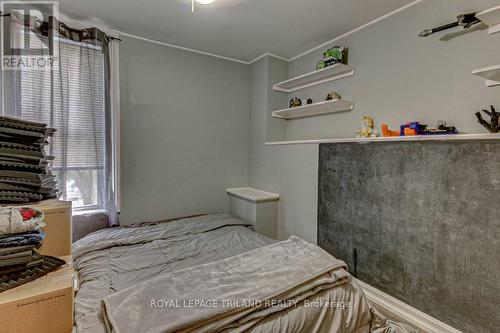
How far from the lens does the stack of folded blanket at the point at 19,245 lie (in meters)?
0.82

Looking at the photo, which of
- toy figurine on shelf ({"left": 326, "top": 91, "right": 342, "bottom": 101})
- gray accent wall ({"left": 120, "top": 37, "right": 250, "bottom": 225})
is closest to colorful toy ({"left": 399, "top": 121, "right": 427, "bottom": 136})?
toy figurine on shelf ({"left": 326, "top": 91, "right": 342, "bottom": 101})

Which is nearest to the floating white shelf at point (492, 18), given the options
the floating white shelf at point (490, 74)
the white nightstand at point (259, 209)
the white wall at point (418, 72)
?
the white wall at point (418, 72)

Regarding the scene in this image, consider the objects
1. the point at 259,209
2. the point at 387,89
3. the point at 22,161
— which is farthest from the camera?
the point at 259,209

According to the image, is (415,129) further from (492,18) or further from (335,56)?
(335,56)

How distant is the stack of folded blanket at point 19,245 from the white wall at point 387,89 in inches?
87.8

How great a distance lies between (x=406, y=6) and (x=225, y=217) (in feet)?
8.64

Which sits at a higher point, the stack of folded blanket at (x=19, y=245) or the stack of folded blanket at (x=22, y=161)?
the stack of folded blanket at (x=22, y=161)

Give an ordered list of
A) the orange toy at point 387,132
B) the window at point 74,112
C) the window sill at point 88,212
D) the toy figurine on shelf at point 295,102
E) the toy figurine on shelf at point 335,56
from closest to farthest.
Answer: the orange toy at point 387,132
the window at point 74,112
the window sill at point 88,212
the toy figurine on shelf at point 335,56
the toy figurine on shelf at point 295,102

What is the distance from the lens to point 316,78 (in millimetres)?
2830

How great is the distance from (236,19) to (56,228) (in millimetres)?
2225

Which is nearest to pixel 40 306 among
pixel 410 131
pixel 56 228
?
pixel 56 228

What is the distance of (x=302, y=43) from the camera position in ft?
9.27

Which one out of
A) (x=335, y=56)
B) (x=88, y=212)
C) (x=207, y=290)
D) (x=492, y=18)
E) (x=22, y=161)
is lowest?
(x=207, y=290)

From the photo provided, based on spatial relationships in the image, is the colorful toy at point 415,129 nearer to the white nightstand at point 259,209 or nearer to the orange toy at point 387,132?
the orange toy at point 387,132
